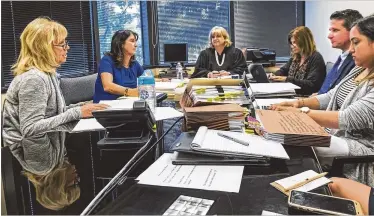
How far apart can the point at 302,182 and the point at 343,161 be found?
1.69ft

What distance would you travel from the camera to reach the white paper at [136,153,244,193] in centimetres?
83

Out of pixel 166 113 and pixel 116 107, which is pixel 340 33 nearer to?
pixel 166 113

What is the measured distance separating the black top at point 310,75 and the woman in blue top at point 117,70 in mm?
1337

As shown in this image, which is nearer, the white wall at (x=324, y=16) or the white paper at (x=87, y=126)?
the white paper at (x=87, y=126)

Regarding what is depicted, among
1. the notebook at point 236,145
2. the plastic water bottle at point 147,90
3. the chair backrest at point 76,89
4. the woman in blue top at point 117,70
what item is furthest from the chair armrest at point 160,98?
the chair backrest at point 76,89

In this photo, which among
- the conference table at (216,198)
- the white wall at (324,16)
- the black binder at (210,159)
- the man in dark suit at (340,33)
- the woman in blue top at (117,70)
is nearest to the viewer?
the conference table at (216,198)

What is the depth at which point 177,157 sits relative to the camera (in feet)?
3.33

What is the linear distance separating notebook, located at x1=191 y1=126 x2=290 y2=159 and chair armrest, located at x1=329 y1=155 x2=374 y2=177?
29 cm

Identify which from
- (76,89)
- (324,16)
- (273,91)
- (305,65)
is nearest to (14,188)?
(273,91)

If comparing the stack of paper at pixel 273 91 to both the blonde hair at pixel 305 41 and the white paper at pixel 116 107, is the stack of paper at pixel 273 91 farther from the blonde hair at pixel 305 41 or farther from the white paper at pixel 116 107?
the blonde hair at pixel 305 41

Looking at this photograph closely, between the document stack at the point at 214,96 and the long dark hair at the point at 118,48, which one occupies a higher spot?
the long dark hair at the point at 118,48

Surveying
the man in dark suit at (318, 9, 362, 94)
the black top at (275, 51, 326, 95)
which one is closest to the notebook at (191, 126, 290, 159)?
the man in dark suit at (318, 9, 362, 94)

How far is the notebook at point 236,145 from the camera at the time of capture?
1001mm

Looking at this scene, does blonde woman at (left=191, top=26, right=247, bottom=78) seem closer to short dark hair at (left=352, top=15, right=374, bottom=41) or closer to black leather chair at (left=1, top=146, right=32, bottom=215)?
short dark hair at (left=352, top=15, right=374, bottom=41)
